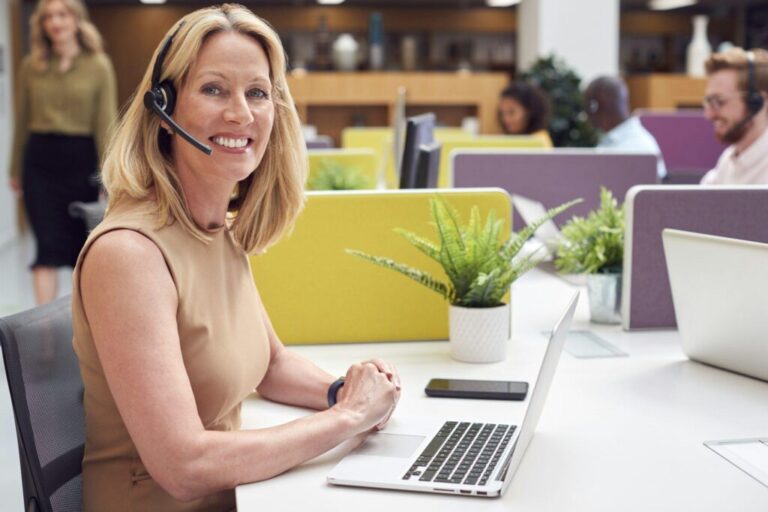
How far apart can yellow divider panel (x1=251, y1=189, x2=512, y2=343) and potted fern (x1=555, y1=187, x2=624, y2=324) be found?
36cm

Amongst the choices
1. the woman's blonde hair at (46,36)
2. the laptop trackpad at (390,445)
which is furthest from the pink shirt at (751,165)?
the woman's blonde hair at (46,36)

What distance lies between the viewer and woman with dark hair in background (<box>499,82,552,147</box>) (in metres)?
4.82

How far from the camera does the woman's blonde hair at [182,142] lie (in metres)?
1.35

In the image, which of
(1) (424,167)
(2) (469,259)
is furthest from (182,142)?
(1) (424,167)

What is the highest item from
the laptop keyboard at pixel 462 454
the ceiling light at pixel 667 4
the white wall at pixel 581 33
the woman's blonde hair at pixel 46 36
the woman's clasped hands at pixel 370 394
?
the ceiling light at pixel 667 4

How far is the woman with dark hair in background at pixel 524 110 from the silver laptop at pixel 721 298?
3.10 m

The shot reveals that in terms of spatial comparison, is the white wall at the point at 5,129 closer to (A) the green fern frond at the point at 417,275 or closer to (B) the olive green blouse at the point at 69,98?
(B) the olive green blouse at the point at 69,98

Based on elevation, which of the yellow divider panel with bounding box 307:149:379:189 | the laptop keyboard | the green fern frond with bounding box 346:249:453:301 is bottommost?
the laptop keyboard

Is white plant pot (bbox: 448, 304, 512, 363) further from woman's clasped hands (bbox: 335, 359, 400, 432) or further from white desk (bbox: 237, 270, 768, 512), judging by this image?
woman's clasped hands (bbox: 335, 359, 400, 432)

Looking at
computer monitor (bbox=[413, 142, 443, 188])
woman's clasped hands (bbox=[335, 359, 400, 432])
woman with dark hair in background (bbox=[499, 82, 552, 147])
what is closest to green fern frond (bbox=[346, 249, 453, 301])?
woman's clasped hands (bbox=[335, 359, 400, 432])

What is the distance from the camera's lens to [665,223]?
2.05 meters

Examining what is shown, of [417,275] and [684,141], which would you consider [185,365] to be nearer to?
[417,275]

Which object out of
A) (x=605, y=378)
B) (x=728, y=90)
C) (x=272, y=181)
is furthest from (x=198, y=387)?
(x=728, y=90)

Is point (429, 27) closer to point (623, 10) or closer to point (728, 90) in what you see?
point (623, 10)
